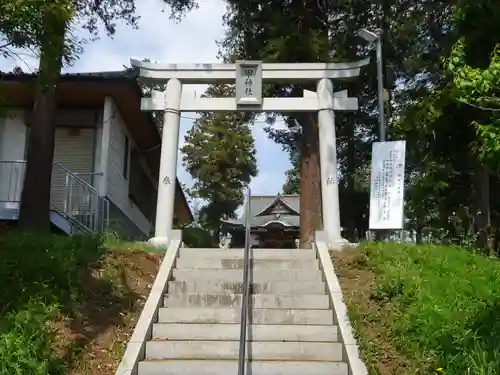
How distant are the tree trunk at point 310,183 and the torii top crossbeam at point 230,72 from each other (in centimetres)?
318

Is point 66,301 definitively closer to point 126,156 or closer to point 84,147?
point 84,147

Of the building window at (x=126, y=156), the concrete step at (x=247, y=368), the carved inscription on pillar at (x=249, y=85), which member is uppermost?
the carved inscription on pillar at (x=249, y=85)

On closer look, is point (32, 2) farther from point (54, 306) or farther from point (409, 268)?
point (409, 268)

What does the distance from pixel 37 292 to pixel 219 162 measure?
91.5ft

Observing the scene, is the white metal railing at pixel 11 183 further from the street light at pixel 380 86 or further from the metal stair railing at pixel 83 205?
the street light at pixel 380 86

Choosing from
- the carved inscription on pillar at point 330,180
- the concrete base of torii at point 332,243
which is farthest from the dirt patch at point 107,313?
the carved inscription on pillar at point 330,180

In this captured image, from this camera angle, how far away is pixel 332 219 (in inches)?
424

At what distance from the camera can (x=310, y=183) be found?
47.5 feet

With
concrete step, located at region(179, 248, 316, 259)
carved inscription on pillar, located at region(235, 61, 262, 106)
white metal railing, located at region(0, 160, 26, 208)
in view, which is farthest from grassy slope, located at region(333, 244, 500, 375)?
white metal railing, located at region(0, 160, 26, 208)

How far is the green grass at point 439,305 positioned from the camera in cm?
583

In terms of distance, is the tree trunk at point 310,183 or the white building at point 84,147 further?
the tree trunk at point 310,183

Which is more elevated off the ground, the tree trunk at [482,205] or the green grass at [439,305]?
the tree trunk at [482,205]

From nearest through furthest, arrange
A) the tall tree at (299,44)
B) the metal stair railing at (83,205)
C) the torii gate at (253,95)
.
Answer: the torii gate at (253,95), the metal stair railing at (83,205), the tall tree at (299,44)

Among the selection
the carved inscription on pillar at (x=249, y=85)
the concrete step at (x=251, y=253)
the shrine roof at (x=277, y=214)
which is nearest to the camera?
the concrete step at (x=251, y=253)
